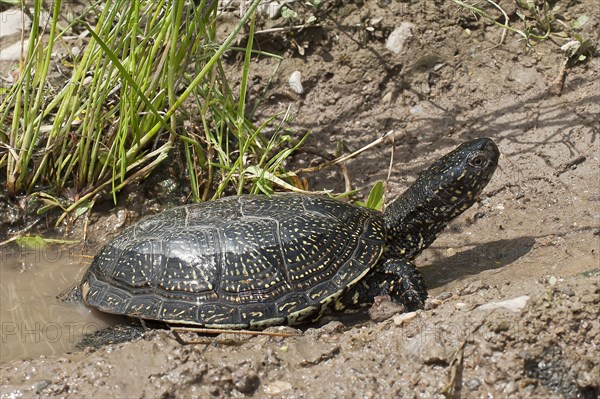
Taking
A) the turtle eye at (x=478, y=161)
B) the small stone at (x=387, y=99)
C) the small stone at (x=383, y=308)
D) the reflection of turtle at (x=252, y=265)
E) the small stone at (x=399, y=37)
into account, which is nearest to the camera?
the reflection of turtle at (x=252, y=265)

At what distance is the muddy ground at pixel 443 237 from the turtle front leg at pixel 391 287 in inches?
5.7

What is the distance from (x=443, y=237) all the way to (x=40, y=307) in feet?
9.01

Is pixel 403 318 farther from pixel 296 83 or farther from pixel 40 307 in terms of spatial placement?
pixel 296 83

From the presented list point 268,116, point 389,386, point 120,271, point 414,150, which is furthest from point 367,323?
point 268,116

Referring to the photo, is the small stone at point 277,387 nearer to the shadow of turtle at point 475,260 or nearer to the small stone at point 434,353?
the small stone at point 434,353

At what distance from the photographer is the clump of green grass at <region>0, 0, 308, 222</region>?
5.08 metres

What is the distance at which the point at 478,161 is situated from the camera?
483 centimetres

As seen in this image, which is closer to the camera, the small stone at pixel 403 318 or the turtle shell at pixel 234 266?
the small stone at pixel 403 318

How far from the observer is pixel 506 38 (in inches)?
255

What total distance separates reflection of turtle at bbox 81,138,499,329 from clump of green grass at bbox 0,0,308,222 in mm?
824

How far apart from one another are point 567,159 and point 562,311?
242 cm

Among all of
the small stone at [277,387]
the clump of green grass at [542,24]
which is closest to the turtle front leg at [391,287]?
the small stone at [277,387]

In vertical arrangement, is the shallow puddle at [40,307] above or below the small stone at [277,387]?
below

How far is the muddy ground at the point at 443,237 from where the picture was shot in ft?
11.4
